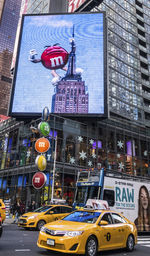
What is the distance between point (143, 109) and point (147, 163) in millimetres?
16108

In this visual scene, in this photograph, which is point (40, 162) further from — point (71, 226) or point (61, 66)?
point (61, 66)

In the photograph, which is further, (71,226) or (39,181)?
(39,181)

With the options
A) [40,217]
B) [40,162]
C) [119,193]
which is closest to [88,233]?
[40,217]

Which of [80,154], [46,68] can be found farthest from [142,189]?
[46,68]

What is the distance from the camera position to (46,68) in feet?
129

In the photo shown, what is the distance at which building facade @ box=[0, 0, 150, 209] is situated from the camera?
31.3 meters

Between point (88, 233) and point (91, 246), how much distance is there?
44cm

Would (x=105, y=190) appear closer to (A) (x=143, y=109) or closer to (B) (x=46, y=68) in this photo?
(B) (x=46, y=68)

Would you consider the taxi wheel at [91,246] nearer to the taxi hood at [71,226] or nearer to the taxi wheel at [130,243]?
the taxi hood at [71,226]

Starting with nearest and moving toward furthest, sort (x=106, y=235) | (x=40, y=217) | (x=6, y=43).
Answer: (x=106, y=235) < (x=40, y=217) < (x=6, y=43)

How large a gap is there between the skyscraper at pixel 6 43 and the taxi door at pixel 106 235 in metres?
135

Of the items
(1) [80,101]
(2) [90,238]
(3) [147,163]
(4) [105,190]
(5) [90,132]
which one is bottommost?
(2) [90,238]

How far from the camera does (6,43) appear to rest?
495 ft

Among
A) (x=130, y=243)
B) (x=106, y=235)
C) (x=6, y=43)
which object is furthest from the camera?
(x=6, y=43)
